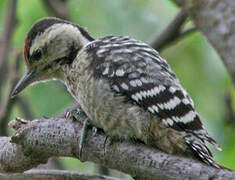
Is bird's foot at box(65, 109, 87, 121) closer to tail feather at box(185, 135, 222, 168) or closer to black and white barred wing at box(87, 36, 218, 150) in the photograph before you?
black and white barred wing at box(87, 36, 218, 150)

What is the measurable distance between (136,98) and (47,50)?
961 millimetres

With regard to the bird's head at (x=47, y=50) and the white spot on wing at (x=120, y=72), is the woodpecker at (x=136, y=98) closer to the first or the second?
the white spot on wing at (x=120, y=72)

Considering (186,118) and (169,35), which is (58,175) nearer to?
(186,118)

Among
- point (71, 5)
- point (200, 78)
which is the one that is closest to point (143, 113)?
point (200, 78)

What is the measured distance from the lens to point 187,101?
3516 mm

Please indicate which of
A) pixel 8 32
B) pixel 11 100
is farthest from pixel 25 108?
pixel 8 32

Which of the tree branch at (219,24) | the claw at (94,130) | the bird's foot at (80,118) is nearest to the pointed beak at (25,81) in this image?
the bird's foot at (80,118)

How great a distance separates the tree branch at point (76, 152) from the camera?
9.70 ft

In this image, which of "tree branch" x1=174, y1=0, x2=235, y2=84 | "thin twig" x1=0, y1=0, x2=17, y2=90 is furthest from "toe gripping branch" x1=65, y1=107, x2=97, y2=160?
"thin twig" x1=0, y1=0, x2=17, y2=90

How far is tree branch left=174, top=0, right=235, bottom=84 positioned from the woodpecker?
52cm

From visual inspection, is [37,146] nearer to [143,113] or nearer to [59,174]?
[59,174]

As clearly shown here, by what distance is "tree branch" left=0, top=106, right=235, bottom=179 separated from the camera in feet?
9.70

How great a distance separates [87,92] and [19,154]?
0.52m

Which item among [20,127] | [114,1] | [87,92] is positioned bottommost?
[20,127]
